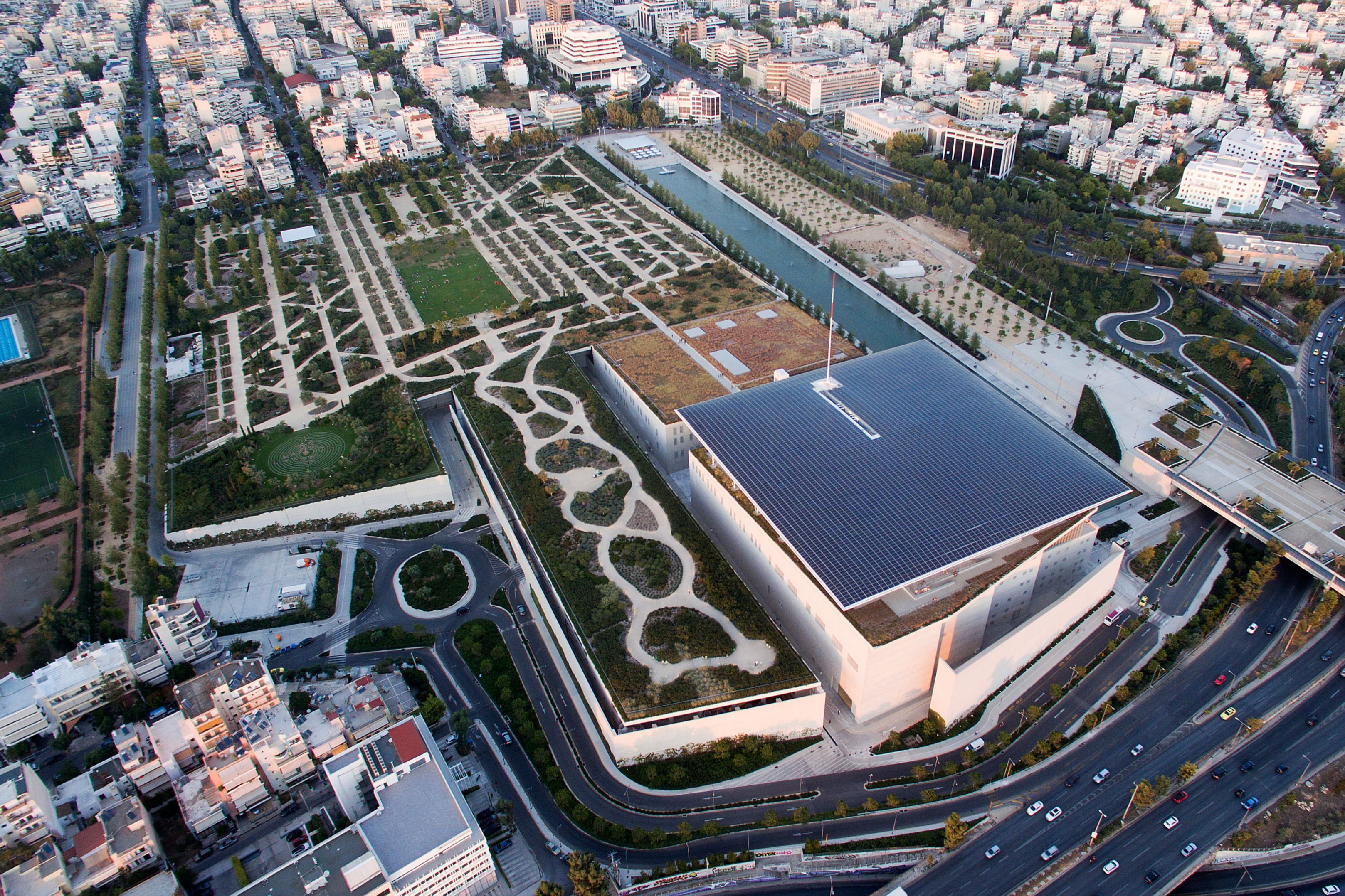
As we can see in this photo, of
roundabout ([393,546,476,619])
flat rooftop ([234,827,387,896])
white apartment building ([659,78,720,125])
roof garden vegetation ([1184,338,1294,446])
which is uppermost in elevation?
white apartment building ([659,78,720,125])

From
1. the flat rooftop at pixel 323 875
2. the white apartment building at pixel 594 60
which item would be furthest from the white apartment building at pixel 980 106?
the flat rooftop at pixel 323 875

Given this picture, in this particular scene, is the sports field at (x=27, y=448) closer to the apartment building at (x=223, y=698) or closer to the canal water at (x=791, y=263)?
the apartment building at (x=223, y=698)

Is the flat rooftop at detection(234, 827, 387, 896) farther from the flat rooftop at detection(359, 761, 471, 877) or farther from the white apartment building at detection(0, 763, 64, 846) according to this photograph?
the white apartment building at detection(0, 763, 64, 846)

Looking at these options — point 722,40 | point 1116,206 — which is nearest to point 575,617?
point 1116,206

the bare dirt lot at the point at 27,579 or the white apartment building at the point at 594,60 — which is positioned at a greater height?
the white apartment building at the point at 594,60

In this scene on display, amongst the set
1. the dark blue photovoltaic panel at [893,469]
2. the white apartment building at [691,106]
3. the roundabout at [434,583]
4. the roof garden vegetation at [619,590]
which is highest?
the white apartment building at [691,106]

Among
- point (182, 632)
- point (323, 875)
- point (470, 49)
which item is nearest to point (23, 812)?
point (182, 632)

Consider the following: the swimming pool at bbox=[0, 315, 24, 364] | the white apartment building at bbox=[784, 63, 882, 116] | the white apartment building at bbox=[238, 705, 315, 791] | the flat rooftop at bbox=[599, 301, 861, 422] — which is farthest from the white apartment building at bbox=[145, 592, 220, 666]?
Result: the white apartment building at bbox=[784, 63, 882, 116]
